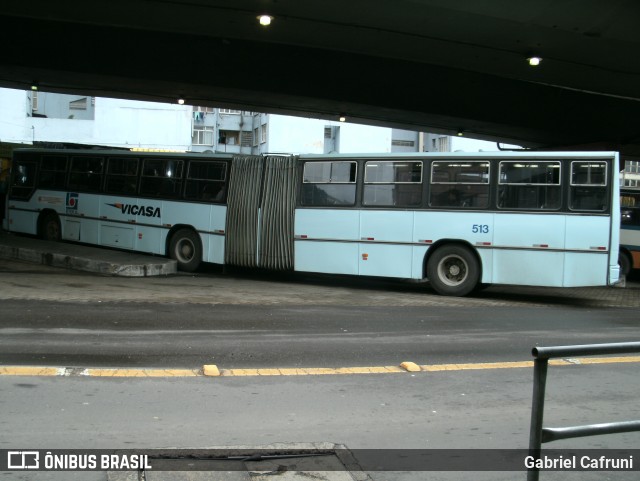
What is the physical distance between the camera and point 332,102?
20.0 meters

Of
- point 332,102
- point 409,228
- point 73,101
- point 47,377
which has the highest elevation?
point 73,101

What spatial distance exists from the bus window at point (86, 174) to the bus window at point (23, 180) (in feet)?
6.19

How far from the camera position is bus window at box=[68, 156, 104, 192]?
1820 centimetres

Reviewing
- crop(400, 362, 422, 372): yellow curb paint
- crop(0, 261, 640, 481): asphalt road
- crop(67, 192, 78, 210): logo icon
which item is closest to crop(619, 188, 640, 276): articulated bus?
crop(0, 261, 640, 481): asphalt road

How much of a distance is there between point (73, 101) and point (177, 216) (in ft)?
132

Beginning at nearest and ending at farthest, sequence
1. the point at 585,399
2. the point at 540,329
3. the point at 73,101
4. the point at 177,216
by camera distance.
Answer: the point at 585,399, the point at 540,329, the point at 177,216, the point at 73,101

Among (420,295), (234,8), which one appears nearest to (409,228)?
(420,295)

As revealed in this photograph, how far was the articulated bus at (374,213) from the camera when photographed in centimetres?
1275

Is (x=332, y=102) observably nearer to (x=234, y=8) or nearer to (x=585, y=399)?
(x=234, y=8)

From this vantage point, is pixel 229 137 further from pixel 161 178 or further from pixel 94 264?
pixel 94 264

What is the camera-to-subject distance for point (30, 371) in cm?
624

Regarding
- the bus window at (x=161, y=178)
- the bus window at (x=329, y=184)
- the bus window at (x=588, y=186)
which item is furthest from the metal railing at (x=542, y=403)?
the bus window at (x=161, y=178)

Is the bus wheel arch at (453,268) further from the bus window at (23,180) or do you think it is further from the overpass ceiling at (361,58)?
the bus window at (23,180)

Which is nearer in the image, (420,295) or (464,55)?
(420,295)
